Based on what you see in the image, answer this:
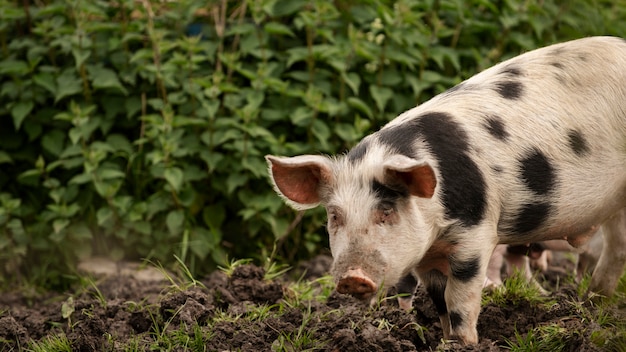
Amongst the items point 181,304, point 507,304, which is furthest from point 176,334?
point 507,304

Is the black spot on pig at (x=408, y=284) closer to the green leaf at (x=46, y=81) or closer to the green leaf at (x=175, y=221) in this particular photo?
the green leaf at (x=175, y=221)

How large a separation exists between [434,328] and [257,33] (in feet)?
9.84

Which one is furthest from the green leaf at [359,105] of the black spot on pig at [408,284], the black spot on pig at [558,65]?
the black spot on pig at [558,65]

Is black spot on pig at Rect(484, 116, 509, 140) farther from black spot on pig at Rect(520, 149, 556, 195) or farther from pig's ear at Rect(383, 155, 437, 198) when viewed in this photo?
pig's ear at Rect(383, 155, 437, 198)

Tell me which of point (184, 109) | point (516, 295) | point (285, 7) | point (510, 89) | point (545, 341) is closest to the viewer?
point (545, 341)

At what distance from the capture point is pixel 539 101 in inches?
158

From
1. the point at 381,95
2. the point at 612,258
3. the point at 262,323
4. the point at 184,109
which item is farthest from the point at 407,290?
the point at 184,109

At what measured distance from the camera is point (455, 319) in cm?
387

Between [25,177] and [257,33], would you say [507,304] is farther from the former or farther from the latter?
[25,177]

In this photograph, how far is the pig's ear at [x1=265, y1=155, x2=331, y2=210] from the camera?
3.76m

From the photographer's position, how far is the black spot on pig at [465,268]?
3.79 meters

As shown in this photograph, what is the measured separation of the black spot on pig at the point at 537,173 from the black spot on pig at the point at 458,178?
0.74 feet

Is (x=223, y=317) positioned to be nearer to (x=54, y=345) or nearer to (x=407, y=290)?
(x=54, y=345)

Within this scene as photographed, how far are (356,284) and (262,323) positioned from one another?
812 mm
